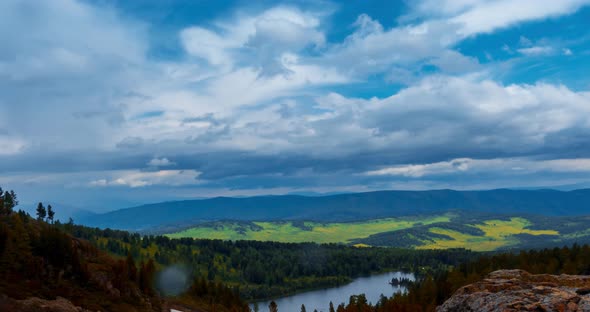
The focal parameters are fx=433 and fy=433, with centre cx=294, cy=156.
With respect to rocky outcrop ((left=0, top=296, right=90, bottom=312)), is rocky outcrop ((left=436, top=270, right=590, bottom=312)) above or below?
above

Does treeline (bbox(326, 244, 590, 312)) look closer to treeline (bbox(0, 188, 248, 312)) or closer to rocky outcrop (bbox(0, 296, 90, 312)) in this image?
treeline (bbox(0, 188, 248, 312))

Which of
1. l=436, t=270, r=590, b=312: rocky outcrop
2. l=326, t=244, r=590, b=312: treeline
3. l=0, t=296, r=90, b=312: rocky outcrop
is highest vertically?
l=436, t=270, r=590, b=312: rocky outcrop

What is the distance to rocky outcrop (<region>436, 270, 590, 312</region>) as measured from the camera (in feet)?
87.5

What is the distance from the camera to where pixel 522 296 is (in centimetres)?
2881

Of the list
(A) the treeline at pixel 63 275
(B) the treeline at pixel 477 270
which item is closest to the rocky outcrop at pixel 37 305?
(A) the treeline at pixel 63 275

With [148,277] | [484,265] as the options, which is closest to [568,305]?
[148,277]

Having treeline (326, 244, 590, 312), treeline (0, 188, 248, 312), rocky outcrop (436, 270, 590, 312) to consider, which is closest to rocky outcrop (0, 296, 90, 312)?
treeline (0, 188, 248, 312)

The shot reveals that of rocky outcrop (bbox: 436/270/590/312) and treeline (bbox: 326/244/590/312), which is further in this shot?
treeline (bbox: 326/244/590/312)

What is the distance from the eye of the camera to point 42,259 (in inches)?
2330

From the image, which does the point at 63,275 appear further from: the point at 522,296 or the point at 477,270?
the point at 477,270

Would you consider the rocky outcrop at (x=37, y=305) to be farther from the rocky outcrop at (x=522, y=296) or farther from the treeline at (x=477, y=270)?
the treeline at (x=477, y=270)

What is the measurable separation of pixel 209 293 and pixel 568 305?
12021 cm

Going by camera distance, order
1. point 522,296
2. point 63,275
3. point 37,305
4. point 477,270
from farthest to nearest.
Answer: point 477,270 < point 63,275 < point 37,305 < point 522,296

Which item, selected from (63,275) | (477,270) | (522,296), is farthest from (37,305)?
(477,270)
